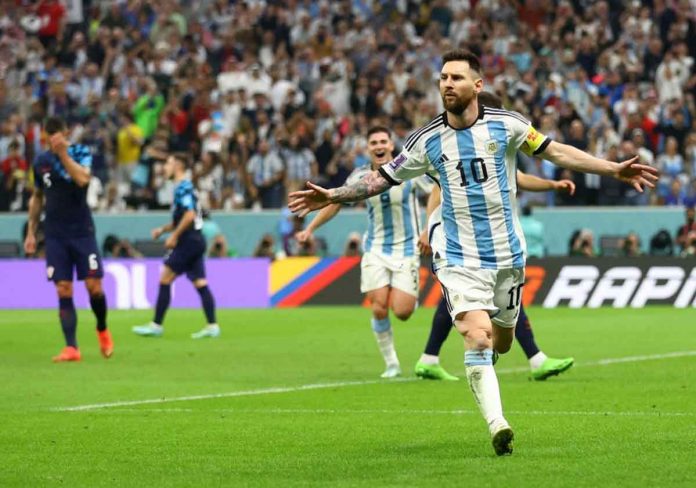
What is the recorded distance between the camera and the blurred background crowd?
2869 centimetres

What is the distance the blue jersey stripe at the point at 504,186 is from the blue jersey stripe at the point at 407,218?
5.26m

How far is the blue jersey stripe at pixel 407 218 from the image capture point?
14.5 metres

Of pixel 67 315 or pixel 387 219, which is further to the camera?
pixel 67 315

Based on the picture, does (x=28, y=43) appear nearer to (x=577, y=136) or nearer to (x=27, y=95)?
(x=27, y=95)

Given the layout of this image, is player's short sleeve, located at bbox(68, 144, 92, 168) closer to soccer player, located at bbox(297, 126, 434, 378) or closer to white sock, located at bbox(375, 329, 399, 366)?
soccer player, located at bbox(297, 126, 434, 378)

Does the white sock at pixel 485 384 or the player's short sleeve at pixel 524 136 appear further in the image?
the player's short sleeve at pixel 524 136

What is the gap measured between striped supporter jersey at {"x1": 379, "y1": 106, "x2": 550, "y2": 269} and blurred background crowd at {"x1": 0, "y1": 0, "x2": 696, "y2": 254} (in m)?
18.2

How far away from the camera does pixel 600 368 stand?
48.9 feet

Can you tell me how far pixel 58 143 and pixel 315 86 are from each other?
16.4m

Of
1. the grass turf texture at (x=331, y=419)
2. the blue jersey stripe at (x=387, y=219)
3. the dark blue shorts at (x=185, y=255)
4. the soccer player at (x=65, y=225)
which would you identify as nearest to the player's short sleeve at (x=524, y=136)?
the grass turf texture at (x=331, y=419)

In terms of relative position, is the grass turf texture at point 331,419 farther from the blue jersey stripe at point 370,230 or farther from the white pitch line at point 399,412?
the blue jersey stripe at point 370,230

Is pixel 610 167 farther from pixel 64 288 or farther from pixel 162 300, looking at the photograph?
pixel 162 300

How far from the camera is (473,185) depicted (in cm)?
909

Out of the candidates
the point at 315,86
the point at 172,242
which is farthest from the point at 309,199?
the point at 315,86
